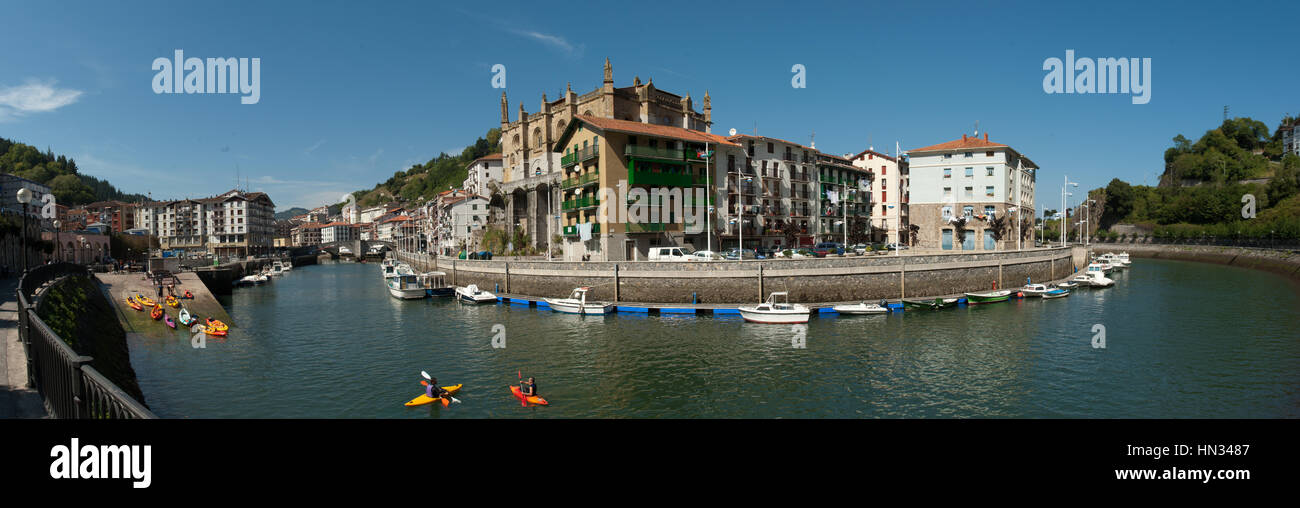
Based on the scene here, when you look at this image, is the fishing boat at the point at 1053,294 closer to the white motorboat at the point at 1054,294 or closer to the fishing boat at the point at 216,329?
the white motorboat at the point at 1054,294

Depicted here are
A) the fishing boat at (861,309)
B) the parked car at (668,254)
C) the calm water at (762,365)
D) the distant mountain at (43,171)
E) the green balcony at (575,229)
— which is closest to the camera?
the calm water at (762,365)

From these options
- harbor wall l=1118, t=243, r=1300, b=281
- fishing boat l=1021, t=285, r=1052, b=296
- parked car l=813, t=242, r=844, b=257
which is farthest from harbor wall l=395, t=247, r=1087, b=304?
harbor wall l=1118, t=243, r=1300, b=281

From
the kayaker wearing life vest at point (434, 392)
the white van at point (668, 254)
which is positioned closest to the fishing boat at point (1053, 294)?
the white van at point (668, 254)

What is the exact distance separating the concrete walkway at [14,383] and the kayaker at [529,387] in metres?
14.3

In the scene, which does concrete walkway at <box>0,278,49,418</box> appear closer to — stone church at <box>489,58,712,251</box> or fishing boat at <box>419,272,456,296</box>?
fishing boat at <box>419,272,456,296</box>

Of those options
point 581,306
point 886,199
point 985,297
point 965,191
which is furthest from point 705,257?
point 886,199

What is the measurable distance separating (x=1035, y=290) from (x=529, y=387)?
5195 centimetres

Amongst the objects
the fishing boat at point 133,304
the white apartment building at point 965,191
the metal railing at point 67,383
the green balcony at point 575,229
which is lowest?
the fishing boat at point 133,304

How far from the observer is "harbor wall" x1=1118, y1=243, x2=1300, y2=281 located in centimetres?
7706

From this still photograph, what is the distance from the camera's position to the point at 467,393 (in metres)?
25.5

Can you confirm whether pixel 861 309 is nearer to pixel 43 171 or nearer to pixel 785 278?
pixel 785 278

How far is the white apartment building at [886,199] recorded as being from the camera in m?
101

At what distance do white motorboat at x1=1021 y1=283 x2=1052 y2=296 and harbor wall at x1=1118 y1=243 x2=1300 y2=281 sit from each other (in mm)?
40374
